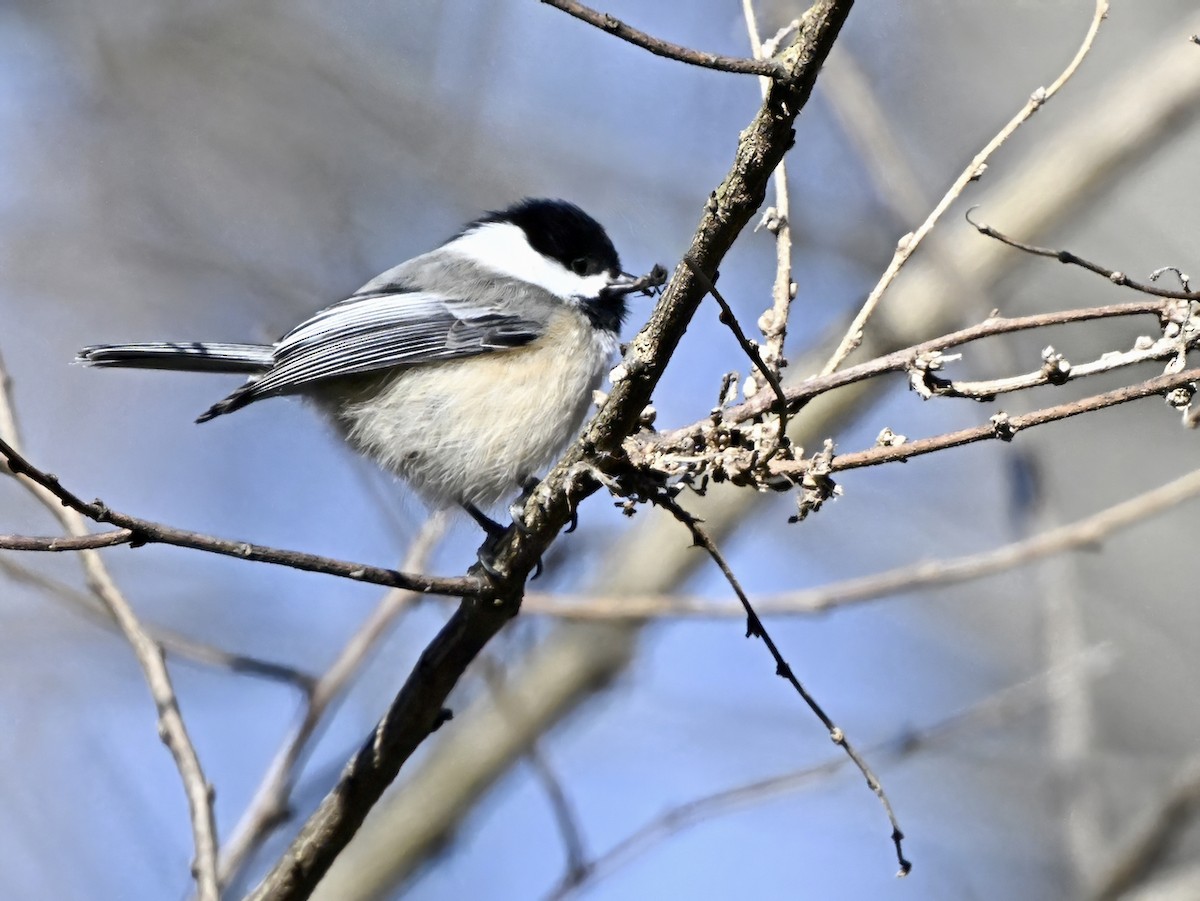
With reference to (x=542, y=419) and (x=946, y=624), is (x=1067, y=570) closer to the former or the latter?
(x=542, y=419)

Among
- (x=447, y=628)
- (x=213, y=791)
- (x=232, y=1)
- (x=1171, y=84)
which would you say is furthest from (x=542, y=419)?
(x=232, y=1)

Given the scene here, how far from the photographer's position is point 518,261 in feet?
12.6

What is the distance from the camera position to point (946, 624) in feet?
18.7

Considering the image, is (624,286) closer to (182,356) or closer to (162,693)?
(182,356)

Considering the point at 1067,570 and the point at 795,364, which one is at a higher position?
the point at 795,364

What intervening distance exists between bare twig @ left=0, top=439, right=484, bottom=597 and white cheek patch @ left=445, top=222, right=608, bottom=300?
6.13 ft

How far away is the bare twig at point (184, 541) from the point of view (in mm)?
1611

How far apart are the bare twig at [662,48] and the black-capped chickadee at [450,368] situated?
162 cm

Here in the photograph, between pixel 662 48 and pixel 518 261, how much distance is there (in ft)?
7.63

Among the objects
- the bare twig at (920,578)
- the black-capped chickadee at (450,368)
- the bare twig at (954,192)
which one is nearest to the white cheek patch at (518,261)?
the black-capped chickadee at (450,368)

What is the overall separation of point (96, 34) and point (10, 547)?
4.63m

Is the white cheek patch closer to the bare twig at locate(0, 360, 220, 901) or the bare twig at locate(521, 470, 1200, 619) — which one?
the bare twig at locate(521, 470, 1200, 619)

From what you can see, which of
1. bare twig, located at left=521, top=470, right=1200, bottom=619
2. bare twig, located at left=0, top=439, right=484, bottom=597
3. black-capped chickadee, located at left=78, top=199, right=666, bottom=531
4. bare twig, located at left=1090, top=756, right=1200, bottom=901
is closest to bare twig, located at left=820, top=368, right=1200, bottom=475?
bare twig, located at left=0, top=439, right=484, bottom=597

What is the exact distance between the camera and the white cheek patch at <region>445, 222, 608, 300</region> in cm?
368
